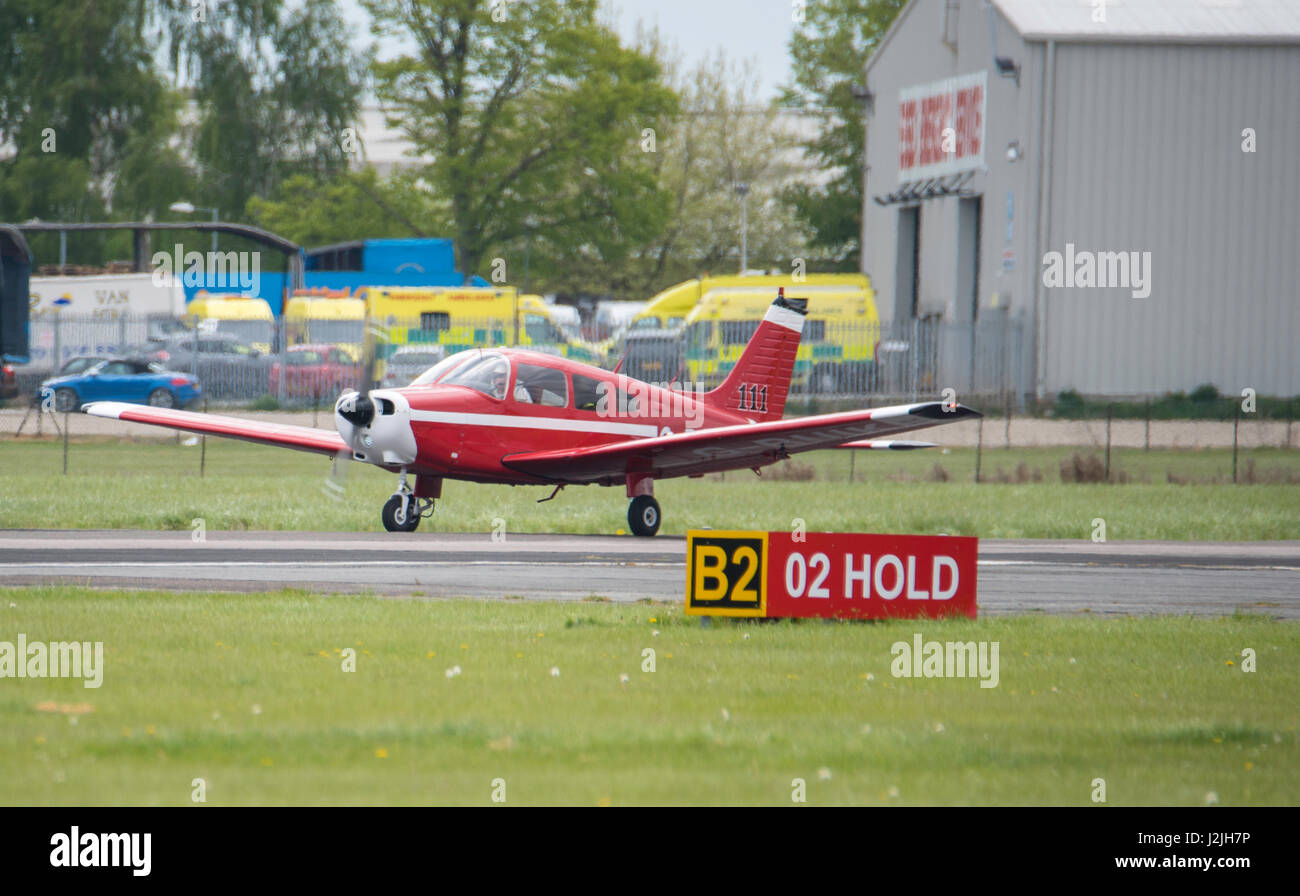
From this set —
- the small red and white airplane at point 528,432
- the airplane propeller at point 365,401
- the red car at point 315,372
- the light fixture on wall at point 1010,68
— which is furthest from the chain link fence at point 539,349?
the airplane propeller at point 365,401

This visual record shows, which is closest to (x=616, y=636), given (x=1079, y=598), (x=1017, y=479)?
(x=1079, y=598)

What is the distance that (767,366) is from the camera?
21.4 meters

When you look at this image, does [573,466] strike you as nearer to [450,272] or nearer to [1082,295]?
[1082,295]

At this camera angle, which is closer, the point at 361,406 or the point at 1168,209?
the point at 361,406

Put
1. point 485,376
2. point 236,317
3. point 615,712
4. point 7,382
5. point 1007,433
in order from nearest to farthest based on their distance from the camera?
point 615,712, point 485,376, point 1007,433, point 7,382, point 236,317

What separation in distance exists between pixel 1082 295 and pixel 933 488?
51.5 ft

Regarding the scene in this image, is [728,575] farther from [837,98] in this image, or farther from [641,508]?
[837,98]

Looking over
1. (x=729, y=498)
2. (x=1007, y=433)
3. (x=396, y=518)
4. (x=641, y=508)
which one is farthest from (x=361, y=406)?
(x=1007, y=433)

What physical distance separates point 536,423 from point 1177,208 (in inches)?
1060

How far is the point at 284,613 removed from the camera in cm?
1181

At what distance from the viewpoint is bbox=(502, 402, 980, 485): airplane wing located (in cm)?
1825

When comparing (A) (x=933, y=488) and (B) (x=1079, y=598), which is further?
(A) (x=933, y=488)

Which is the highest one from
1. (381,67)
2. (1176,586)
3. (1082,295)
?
(381,67)

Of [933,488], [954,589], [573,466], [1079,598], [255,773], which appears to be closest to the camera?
[255,773]
